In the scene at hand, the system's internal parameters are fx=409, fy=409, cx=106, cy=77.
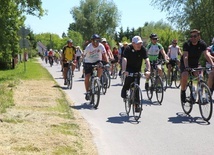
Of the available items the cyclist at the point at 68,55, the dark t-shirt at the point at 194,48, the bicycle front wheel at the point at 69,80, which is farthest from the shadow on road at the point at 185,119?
the cyclist at the point at 68,55

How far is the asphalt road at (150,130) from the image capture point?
6.54 m

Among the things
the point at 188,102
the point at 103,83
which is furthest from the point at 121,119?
the point at 103,83

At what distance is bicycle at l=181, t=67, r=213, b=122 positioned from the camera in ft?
27.9

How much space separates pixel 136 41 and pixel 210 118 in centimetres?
233

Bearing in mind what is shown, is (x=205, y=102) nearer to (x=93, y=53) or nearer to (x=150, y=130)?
(x=150, y=130)

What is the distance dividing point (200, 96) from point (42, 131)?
3482mm

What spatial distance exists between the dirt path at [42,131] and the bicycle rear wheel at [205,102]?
252 centimetres

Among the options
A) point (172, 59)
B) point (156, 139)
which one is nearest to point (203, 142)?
point (156, 139)

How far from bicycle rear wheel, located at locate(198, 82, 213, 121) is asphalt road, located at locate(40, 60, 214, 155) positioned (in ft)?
0.56

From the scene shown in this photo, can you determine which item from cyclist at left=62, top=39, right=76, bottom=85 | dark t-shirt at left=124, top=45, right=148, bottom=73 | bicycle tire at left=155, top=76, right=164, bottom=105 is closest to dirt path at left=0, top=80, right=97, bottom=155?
dark t-shirt at left=124, top=45, right=148, bottom=73

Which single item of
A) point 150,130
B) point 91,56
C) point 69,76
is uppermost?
point 91,56

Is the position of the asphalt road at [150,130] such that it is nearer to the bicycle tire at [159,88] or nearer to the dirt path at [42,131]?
the bicycle tire at [159,88]

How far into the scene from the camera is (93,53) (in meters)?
11.9

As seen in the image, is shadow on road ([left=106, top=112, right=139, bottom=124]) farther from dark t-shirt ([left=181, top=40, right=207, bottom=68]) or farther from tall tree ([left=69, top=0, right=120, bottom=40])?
tall tree ([left=69, top=0, right=120, bottom=40])
